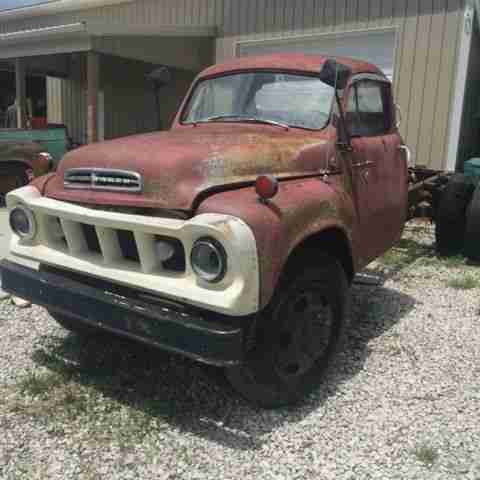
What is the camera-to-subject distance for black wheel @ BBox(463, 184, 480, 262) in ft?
20.9

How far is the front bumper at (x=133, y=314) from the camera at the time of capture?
2805 millimetres

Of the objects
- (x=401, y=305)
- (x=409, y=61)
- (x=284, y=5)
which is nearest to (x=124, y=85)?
(x=284, y=5)

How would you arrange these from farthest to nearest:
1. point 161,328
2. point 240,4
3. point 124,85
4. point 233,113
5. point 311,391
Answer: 1. point 124,85
2. point 240,4
3. point 233,113
4. point 311,391
5. point 161,328

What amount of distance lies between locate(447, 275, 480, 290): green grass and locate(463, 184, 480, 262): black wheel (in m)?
0.51

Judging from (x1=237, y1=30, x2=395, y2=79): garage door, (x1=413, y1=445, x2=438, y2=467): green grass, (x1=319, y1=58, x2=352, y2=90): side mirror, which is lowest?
(x1=413, y1=445, x2=438, y2=467): green grass

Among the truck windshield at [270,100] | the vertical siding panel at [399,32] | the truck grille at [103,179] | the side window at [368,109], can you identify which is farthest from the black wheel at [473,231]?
the truck grille at [103,179]

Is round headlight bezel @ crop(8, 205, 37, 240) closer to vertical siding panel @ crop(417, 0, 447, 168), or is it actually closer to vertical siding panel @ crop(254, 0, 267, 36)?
vertical siding panel @ crop(417, 0, 447, 168)

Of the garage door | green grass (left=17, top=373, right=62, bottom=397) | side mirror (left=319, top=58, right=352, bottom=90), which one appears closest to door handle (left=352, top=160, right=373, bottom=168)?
side mirror (left=319, top=58, right=352, bottom=90)

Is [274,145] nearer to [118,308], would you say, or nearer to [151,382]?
[118,308]

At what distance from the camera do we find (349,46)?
34.9ft

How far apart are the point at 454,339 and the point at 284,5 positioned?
8477 millimetres

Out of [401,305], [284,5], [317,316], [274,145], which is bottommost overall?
[401,305]

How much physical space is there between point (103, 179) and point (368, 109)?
217 centimetres

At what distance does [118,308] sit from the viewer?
3.08 metres
